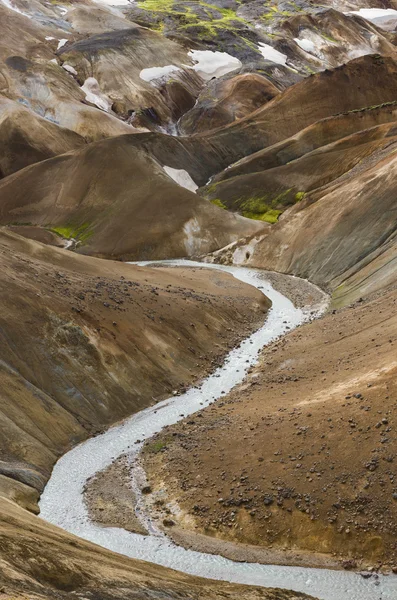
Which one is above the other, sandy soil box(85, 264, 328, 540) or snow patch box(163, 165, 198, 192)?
snow patch box(163, 165, 198, 192)

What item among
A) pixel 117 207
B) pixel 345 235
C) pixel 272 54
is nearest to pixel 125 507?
pixel 345 235

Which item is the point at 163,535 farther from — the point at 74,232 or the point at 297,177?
the point at 297,177

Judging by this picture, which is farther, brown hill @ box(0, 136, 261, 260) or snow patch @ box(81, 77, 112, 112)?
snow patch @ box(81, 77, 112, 112)

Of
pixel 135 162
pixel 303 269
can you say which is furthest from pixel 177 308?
pixel 135 162

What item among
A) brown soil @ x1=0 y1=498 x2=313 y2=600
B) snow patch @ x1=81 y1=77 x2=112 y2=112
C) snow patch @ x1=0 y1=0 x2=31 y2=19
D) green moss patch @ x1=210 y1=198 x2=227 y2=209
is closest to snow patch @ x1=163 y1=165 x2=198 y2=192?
green moss patch @ x1=210 y1=198 x2=227 y2=209

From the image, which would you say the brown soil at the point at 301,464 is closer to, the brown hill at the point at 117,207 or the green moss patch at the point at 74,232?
the brown hill at the point at 117,207

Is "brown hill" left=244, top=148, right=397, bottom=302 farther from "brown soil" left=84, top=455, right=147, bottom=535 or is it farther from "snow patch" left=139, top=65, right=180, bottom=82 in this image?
"snow patch" left=139, top=65, right=180, bottom=82
